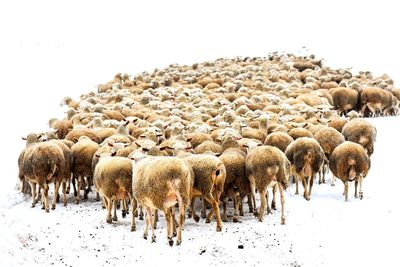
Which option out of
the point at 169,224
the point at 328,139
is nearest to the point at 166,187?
the point at 169,224

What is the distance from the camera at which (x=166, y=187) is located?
28.8 feet

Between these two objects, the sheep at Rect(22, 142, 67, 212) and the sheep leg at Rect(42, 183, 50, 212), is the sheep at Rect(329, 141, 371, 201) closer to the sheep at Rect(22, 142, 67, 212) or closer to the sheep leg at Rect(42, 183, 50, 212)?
the sheep at Rect(22, 142, 67, 212)

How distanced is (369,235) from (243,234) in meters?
2.28

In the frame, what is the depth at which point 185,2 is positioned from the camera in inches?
3123

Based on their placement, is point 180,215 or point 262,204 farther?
point 262,204

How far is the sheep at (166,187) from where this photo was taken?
878 cm

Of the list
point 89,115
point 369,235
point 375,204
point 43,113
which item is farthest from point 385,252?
point 43,113

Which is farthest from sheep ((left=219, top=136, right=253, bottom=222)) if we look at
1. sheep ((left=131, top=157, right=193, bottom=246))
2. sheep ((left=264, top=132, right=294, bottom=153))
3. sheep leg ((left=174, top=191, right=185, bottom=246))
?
sheep ((left=264, top=132, right=294, bottom=153))

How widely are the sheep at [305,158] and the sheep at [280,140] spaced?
72 cm

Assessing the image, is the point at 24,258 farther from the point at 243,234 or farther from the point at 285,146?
the point at 285,146

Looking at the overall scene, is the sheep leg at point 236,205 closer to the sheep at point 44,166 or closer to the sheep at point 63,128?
the sheep at point 44,166

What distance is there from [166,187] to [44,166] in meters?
3.40

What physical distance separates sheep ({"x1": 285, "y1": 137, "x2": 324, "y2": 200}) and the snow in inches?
24.5

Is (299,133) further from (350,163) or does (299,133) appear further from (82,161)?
(82,161)
